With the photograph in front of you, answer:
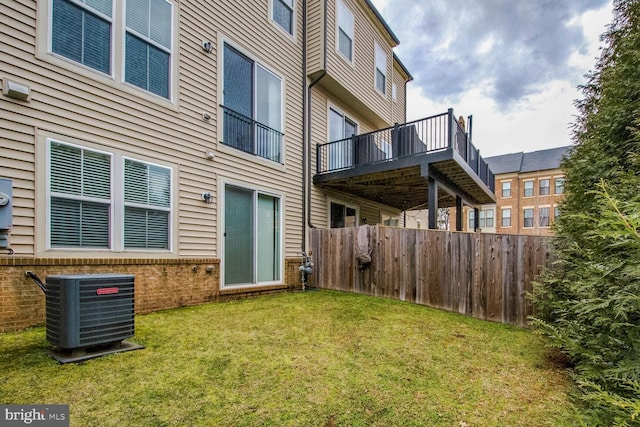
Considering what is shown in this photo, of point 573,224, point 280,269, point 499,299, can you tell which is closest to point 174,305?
point 280,269

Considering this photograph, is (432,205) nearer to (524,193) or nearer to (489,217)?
(489,217)

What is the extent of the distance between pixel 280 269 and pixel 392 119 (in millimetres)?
8164

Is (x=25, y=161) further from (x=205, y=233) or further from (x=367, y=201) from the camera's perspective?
(x=367, y=201)

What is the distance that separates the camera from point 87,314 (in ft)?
9.58

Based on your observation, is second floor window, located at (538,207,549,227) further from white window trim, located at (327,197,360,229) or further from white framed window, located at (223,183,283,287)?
white framed window, located at (223,183,283,287)

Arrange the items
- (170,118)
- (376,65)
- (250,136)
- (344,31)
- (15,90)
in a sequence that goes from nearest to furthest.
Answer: (15,90)
(170,118)
(250,136)
(344,31)
(376,65)

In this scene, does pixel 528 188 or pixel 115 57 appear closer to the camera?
pixel 115 57

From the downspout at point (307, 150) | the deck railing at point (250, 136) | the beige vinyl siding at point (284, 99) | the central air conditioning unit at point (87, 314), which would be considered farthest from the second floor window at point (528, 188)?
the central air conditioning unit at point (87, 314)

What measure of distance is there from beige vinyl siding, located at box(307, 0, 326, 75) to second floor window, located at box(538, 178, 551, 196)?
86.4 ft

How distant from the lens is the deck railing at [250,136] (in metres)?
6.55

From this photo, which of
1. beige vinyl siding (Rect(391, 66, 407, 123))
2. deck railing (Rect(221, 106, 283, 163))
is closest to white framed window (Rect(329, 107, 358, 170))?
deck railing (Rect(221, 106, 283, 163))

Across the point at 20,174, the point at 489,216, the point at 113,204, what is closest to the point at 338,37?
the point at 113,204

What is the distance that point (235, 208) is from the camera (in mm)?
6621

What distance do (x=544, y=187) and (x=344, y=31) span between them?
995 inches
